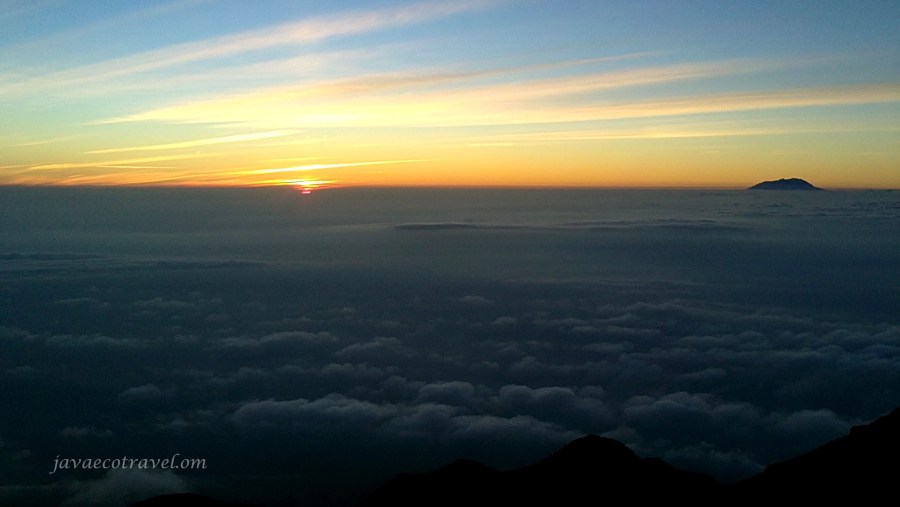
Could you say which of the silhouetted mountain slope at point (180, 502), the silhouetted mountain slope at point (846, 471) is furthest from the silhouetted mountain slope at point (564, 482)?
the silhouetted mountain slope at point (180, 502)

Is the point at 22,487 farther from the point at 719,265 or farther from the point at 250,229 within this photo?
the point at 250,229

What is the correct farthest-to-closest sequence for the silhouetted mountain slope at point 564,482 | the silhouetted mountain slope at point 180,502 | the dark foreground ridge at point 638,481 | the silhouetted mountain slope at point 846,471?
the silhouetted mountain slope at point 564,482
the silhouetted mountain slope at point 180,502
the dark foreground ridge at point 638,481
the silhouetted mountain slope at point 846,471

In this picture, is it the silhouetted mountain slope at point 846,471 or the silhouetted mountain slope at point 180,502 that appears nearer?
the silhouetted mountain slope at point 846,471

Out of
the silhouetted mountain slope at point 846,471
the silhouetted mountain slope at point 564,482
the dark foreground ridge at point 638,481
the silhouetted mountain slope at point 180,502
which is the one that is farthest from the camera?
the silhouetted mountain slope at point 564,482

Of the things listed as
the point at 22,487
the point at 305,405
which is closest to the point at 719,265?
the point at 305,405

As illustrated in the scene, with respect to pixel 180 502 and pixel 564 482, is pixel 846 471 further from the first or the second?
pixel 180 502

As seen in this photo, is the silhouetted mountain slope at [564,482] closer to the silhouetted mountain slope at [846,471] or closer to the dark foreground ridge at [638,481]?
the dark foreground ridge at [638,481]

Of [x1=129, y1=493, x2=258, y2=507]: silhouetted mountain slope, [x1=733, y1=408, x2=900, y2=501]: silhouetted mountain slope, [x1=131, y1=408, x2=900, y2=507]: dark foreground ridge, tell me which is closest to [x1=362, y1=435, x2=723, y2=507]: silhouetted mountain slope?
[x1=131, y1=408, x2=900, y2=507]: dark foreground ridge

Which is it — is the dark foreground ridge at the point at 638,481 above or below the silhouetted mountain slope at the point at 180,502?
above
